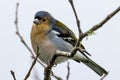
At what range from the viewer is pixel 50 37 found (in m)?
7.43

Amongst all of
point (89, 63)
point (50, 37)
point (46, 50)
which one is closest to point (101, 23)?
point (46, 50)

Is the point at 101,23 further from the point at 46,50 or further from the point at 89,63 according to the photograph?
the point at 89,63

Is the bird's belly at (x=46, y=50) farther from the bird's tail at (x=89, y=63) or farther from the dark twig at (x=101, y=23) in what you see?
the dark twig at (x=101, y=23)

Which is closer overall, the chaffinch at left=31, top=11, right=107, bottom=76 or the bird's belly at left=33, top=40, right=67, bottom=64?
the bird's belly at left=33, top=40, right=67, bottom=64

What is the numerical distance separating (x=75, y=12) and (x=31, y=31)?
4258 millimetres

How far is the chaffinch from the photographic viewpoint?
720 cm

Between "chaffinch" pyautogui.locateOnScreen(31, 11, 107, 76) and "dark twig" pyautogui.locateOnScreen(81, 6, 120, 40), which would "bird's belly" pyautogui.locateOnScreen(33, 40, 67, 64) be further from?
"dark twig" pyautogui.locateOnScreen(81, 6, 120, 40)

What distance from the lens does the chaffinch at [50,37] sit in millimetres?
7203

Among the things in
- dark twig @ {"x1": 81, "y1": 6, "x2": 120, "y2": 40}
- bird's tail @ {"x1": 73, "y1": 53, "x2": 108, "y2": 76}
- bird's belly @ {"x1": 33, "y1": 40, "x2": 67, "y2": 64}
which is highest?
A: dark twig @ {"x1": 81, "y1": 6, "x2": 120, "y2": 40}

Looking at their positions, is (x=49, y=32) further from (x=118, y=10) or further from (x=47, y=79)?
(x=118, y=10)

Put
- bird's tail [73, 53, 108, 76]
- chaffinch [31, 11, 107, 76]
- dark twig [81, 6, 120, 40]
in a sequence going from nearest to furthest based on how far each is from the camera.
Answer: dark twig [81, 6, 120, 40], chaffinch [31, 11, 107, 76], bird's tail [73, 53, 108, 76]

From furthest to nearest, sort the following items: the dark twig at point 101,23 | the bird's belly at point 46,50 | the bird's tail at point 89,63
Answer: the bird's tail at point 89,63 < the bird's belly at point 46,50 < the dark twig at point 101,23

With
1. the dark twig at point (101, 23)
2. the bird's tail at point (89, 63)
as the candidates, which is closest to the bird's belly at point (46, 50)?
the bird's tail at point (89, 63)

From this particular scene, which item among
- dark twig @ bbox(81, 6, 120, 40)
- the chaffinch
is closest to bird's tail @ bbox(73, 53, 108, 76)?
the chaffinch
